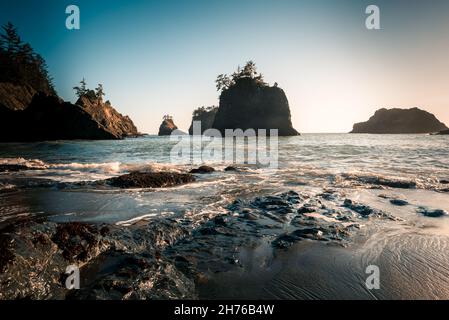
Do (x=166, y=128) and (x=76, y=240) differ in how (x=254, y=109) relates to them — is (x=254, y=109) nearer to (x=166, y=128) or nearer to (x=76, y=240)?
(x=166, y=128)

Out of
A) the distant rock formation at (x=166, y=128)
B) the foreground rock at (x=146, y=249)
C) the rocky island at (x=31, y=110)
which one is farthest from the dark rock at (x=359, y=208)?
the distant rock formation at (x=166, y=128)

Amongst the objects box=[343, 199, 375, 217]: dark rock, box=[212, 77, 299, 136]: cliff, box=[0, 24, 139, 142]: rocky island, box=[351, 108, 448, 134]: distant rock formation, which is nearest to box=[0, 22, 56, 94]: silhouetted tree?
box=[0, 24, 139, 142]: rocky island

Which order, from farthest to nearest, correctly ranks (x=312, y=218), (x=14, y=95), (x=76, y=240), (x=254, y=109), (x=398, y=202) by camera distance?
1. (x=254, y=109)
2. (x=14, y=95)
3. (x=398, y=202)
4. (x=312, y=218)
5. (x=76, y=240)

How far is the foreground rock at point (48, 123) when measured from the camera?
1800 inches

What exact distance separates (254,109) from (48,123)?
181ft

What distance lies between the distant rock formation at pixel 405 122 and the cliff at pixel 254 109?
338 ft

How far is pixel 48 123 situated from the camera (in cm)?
4928

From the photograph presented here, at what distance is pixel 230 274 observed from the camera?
3164 mm

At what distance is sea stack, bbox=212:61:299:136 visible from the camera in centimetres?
8212

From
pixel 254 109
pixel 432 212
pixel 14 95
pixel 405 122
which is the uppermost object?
pixel 405 122

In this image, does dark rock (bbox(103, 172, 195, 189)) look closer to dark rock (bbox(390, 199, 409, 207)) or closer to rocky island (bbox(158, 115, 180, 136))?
dark rock (bbox(390, 199, 409, 207))

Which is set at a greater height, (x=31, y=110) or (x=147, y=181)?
(x=31, y=110)

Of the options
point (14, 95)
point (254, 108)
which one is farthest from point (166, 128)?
point (14, 95)
